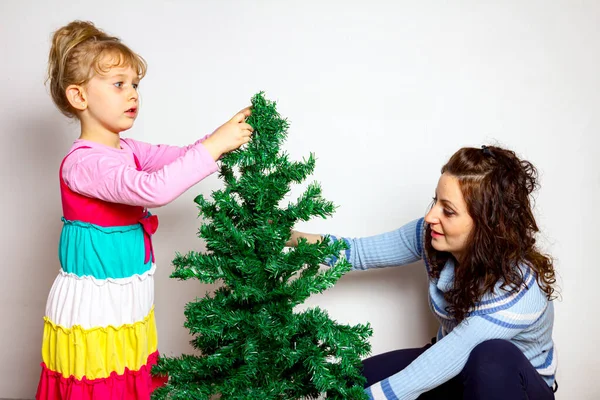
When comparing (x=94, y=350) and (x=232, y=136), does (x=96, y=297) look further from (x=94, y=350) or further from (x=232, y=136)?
(x=232, y=136)

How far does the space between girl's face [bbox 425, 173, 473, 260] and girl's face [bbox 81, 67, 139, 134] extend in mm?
936

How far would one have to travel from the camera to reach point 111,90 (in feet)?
5.19

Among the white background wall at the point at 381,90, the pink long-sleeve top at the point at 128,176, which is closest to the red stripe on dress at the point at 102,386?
the pink long-sleeve top at the point at 128,176

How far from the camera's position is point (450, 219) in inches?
68.1

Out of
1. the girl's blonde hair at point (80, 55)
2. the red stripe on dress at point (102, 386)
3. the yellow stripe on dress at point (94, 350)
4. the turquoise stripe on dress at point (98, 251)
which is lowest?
the red stripe on dress at point (102, 386)

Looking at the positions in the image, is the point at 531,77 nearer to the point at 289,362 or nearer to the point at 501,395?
the point at 501,395

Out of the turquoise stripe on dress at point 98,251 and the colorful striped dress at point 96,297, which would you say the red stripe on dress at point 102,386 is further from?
the turquoise stripe on dress at point 98,251

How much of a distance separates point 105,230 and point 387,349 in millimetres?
1386

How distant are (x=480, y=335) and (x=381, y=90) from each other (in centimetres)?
106

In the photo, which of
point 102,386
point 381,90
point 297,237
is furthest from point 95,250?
point 381,90

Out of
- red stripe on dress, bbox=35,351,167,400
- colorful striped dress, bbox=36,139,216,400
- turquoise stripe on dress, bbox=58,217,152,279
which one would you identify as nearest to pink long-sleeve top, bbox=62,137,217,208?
colorful striped dress, bbox=36,139,216,400

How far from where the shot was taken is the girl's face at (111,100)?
1.58m

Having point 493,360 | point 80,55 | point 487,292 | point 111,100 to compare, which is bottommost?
point 493,360

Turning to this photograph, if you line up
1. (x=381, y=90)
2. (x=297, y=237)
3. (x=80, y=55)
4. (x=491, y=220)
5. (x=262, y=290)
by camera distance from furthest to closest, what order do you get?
(x=381, y=90) < (x=297, y=237) < (x=491, y=220) < (x=80, y=55) < (x=262, y=290)
